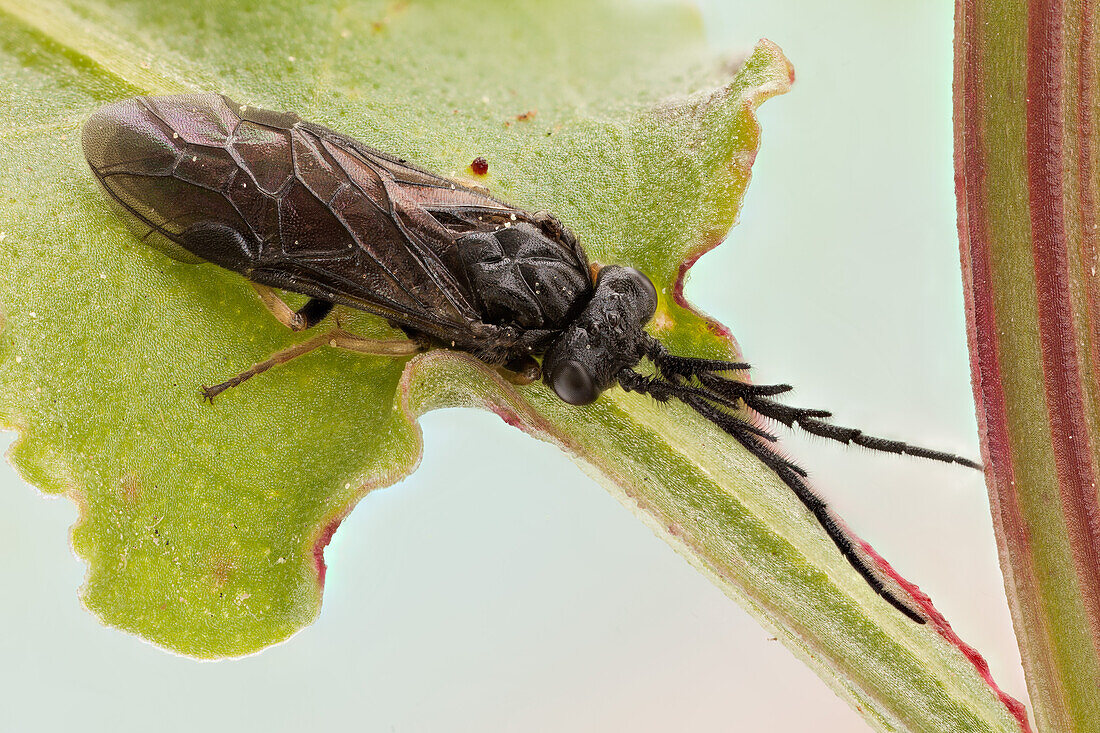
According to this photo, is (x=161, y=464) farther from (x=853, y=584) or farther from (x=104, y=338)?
(x=853, y=584)

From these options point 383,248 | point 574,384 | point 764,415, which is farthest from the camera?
point 383,248

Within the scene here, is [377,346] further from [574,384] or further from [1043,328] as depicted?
[1043,328]

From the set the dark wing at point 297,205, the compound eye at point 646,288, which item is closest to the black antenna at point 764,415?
the compound eye at point 646,288

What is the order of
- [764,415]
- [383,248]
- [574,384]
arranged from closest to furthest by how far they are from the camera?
1. [764,415]
2. [574,384]
3. [383,248]

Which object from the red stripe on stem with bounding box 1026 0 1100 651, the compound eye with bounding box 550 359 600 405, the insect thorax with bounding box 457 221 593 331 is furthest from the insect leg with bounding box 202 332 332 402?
the red stripe on stem with bounding box 1026 0 1100 651

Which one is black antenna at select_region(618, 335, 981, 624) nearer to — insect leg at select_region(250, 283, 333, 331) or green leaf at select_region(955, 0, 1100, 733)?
green leaf at select_region(955, 0, 1100, 733)

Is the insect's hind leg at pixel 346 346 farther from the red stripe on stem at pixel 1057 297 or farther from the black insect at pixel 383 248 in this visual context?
the red stripe on stem at pixel 1057 297

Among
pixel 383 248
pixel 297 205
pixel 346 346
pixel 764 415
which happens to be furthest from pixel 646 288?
pixel 297 205
